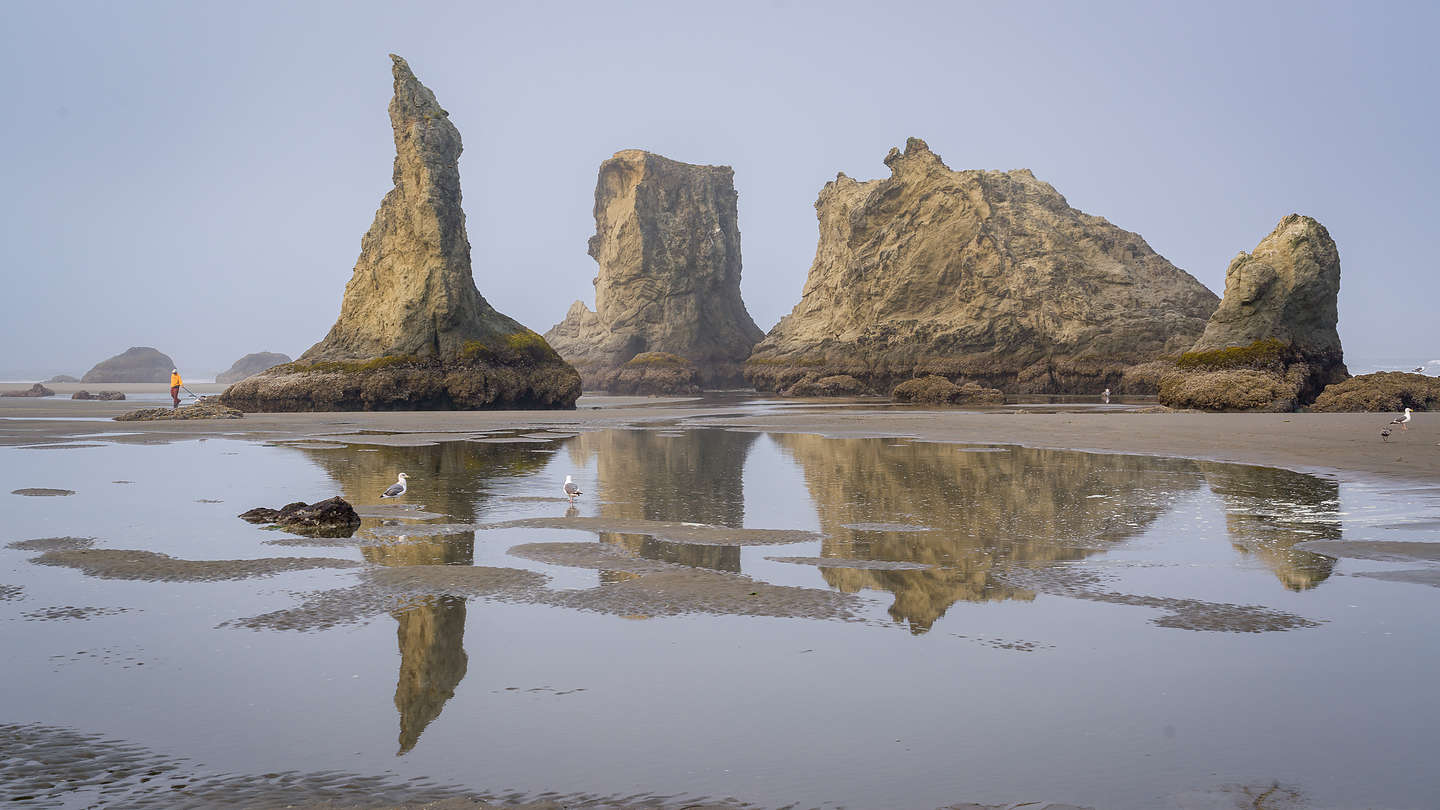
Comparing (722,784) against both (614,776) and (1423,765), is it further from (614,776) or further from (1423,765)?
(1423,765)

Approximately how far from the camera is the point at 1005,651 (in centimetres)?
589

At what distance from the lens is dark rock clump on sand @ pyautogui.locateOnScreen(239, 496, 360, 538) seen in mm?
10453

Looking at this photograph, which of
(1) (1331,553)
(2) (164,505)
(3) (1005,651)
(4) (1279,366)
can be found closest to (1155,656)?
(3) (1005,651)

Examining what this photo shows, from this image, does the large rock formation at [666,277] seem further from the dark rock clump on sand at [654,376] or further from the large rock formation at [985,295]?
the large rock formation at [985,295]

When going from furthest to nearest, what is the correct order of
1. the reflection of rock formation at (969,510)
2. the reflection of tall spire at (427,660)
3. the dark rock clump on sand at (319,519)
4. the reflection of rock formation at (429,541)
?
the dark rock clump on sand at (319,519) → the reflection of rock formation at (969,510) → the reflection of rock formation at (429,541) → the reflection of tall spire at (427,660)

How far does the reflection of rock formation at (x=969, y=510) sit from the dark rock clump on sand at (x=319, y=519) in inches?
192

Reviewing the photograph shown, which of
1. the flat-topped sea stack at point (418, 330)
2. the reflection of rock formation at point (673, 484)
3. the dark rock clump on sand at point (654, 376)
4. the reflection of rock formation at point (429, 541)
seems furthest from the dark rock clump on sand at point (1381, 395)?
the dark rock clump on sand at point (654, 376)

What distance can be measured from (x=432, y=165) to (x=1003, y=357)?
43786mm

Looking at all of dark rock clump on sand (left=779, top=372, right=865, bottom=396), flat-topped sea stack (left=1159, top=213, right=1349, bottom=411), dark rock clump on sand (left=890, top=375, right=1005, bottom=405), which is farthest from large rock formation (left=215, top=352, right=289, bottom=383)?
flat-topped sea stack (left=1159, top=213, right=1349, bottom=411)

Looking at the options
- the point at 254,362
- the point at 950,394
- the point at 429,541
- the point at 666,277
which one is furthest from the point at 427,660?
the point at 254,362

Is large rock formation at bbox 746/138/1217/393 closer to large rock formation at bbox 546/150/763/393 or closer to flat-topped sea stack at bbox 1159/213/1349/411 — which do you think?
large rock formation at bbox 546/150/763/393

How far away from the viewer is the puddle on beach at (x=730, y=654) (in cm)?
416

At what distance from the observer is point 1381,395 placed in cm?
3206

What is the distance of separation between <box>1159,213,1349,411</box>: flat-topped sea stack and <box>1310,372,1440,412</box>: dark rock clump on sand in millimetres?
3518
